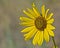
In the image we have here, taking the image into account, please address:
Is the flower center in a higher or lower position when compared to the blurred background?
lower

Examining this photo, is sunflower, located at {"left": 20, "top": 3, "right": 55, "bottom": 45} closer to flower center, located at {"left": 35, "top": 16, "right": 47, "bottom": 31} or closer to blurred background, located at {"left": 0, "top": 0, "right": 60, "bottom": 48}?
flower center, located at {"left": 35, "top": 16, "right": 47, "bottom": 31}

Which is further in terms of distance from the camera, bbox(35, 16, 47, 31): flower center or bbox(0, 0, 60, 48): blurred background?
bbox(0, 0, 60, 48): blurred background

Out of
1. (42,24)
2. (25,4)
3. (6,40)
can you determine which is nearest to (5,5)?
(25,4)

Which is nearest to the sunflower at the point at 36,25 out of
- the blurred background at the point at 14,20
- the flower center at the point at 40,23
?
the flower center at the point at 40,23

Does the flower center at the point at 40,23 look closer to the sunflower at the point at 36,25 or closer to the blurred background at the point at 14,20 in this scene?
the sunflower at the point at 36,25

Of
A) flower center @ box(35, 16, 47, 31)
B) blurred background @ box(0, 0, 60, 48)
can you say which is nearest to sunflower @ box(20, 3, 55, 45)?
flower center @ box(35, 16, 47, 31)

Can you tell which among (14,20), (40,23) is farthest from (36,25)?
(14,20)
